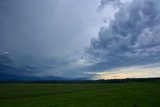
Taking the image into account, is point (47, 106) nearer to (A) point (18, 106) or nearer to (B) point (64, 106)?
(B) point (64, 106)

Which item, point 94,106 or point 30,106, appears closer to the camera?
point 94,106

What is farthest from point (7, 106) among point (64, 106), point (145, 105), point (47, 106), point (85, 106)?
point (145, 105)

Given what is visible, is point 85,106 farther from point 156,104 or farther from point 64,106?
point 156,104

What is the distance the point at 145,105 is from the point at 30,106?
21480 mm

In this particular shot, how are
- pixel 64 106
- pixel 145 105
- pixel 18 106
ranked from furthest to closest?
1. pixel 18 106
2. pixel 64 106
3. pixel 145 105

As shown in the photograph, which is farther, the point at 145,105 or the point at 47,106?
the point at 47,106

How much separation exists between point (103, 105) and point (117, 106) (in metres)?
2.67

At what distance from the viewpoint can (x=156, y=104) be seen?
1655 inches

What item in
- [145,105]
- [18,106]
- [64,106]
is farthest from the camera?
[18,106]

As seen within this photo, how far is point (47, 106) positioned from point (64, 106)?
11.0 feet

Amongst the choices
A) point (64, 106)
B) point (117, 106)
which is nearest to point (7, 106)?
point (64, 106)

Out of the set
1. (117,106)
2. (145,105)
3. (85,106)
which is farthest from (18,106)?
(145,105)

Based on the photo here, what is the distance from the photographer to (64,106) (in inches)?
1751

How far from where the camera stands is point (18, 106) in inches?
1880
